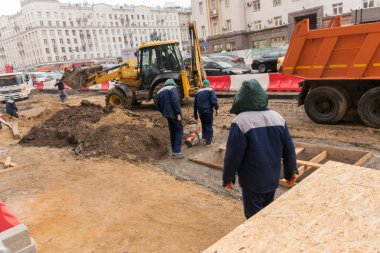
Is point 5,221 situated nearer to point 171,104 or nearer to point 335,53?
point 171,104

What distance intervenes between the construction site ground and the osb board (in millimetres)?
1459

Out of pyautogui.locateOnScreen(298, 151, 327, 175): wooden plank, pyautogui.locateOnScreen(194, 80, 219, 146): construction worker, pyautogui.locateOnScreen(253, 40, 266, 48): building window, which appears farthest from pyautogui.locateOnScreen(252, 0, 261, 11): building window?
pyautogui.locateOnScreen(298, 151, 327, 175): wooden plank

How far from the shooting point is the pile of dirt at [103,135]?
7461mm

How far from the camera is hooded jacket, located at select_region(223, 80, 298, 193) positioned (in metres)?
2.98

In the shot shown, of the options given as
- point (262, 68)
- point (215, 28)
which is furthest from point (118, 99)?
point (215, 28)

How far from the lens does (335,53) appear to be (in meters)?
7.85

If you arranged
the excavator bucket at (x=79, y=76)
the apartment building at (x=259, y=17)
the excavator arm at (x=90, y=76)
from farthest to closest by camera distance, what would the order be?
the apartment building at (x=259, y=17) → the excavator bucket at (x=79, y=76) → the excavator arm at (x=90, y=76)

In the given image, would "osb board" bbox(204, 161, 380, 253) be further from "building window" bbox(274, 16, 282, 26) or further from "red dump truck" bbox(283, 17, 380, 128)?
"building window" bbox(274, 16, 282, 26)

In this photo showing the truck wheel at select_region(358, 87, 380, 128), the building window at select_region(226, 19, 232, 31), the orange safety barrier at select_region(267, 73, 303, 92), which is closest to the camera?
the truck wheel at select_region(358, 87, 380, 128)

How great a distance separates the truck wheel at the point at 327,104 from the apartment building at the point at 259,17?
2843cm

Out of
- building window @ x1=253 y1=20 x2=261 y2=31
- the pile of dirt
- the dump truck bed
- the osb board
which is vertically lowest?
the pile of dirt

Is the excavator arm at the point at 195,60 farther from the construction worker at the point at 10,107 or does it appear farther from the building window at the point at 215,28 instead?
the building window at the point at 215,28

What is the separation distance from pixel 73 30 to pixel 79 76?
3567 inches

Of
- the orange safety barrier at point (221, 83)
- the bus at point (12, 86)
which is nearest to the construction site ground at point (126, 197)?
the orange safety barrier at point (221, 83)
